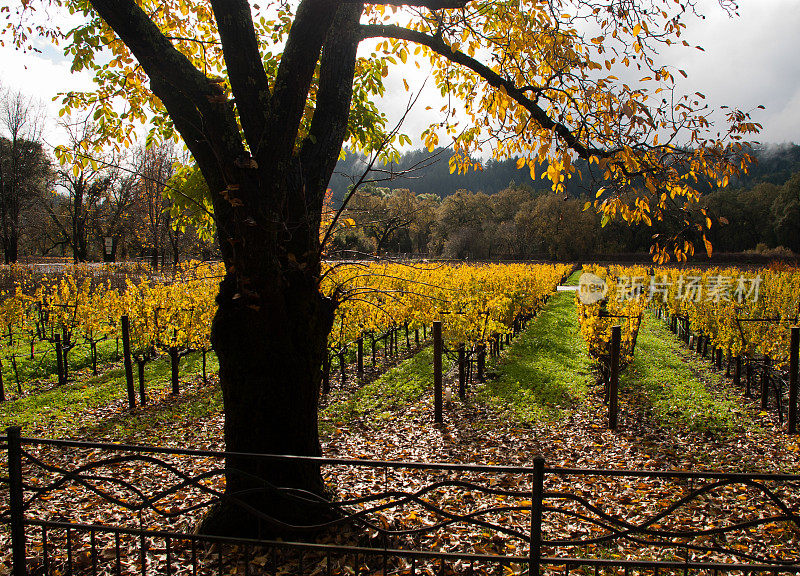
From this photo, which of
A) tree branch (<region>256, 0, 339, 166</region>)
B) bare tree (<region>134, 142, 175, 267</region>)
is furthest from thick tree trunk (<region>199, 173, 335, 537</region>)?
bare tree (<region>134, 142, 175, 267</region>)

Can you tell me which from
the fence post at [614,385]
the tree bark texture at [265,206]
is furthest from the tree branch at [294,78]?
the fence post at [614,385]

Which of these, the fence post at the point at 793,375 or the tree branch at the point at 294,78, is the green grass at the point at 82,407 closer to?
the tree branch at the point at 294,78

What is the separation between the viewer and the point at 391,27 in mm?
3602

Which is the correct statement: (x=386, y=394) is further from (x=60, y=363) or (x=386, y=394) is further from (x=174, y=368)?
(x=60, y=363)

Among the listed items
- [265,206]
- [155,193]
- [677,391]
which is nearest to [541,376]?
[677,391]

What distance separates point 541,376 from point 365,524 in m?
7.04

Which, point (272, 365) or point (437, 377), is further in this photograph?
point (437, 377)

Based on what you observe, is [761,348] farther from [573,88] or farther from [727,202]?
[727,202]

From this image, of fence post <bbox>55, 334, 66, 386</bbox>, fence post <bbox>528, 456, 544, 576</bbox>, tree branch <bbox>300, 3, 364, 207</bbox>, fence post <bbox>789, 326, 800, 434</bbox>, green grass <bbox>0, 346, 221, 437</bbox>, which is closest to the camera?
fence post <bbox>528, 456, 544, 576</bbox>

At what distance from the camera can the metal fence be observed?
2.46 metres

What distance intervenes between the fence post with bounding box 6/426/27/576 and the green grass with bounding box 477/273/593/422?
5.78m

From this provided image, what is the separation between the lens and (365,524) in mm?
2781

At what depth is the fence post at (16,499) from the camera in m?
2.52

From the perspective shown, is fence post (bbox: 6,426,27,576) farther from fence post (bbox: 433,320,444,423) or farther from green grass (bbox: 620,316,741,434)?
green grass (bbox: 620,316,741,434)
